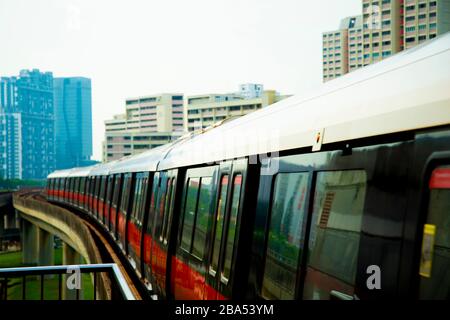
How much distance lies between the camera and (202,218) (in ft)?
27.7

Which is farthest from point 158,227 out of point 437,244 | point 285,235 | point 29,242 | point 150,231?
point 29,242

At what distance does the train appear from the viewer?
10.3 feet

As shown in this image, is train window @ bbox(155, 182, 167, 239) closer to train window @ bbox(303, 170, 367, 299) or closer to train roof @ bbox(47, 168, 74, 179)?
train window @ bbox(303, 170, 367, 299)

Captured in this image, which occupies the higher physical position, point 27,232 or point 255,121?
point 255,121

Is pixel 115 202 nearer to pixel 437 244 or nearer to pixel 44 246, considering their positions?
pixel 437 244

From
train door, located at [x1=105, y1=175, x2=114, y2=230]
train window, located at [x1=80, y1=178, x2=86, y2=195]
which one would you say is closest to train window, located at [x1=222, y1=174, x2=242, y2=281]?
train door, located at [x1=105, y1=175, x2=114, y2=230]

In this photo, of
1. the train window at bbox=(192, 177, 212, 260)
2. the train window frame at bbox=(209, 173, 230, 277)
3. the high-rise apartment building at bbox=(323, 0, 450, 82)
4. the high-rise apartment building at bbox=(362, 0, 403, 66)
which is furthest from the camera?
the high-rise apartment building at bbox=(362, 0, 403, 66)

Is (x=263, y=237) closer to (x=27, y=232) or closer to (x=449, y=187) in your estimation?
(x=449, y=187)

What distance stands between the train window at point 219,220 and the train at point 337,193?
0.01m

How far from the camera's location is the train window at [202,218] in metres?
8.09

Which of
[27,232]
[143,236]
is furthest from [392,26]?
[143,236]

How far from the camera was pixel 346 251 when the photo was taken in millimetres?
3980

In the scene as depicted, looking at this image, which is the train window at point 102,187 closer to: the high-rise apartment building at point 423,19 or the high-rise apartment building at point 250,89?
the high-rise apartment building at point 423,19

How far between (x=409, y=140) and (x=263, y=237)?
2599 mm
